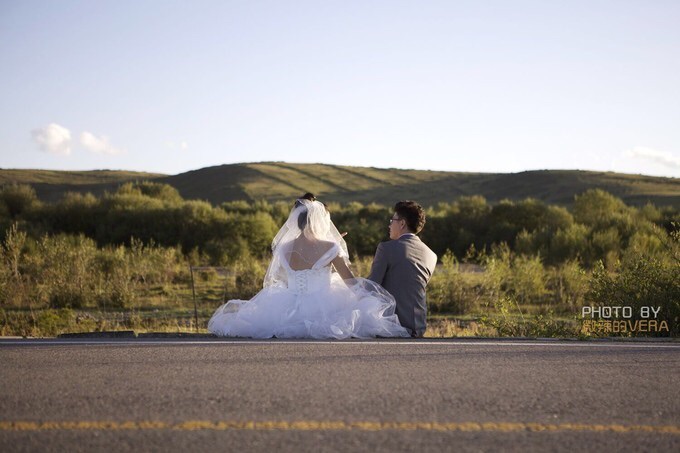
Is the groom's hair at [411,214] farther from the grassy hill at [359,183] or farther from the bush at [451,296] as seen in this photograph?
the grassy hill at [359,183]

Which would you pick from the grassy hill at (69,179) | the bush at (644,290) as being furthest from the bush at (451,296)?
the grassy hill at (69,179)

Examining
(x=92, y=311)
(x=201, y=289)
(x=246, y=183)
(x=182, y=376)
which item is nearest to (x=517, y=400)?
(x=182, y=376)

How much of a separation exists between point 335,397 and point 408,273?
3992 mm

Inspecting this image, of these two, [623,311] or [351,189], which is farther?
[351,189]

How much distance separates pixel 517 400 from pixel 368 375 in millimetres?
1253

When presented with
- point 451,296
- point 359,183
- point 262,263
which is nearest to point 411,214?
point 451,296

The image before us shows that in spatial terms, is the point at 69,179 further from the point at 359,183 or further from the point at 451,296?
the point at 451,296

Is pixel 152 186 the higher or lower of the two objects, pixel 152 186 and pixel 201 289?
the higher

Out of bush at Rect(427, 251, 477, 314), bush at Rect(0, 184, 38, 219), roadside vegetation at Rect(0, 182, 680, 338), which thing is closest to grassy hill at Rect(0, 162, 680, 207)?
roadside vegetation at Rect(0, 182, 680, 338)

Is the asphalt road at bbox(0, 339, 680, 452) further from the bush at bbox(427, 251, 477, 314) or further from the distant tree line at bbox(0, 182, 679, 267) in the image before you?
the distant tree line at bbox(0, 182, 679, 267)

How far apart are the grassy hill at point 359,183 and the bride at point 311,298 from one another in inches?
2739

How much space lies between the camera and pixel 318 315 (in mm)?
9305

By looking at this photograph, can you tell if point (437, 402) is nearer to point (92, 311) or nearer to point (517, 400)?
point (517, 400)

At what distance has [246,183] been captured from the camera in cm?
9469
